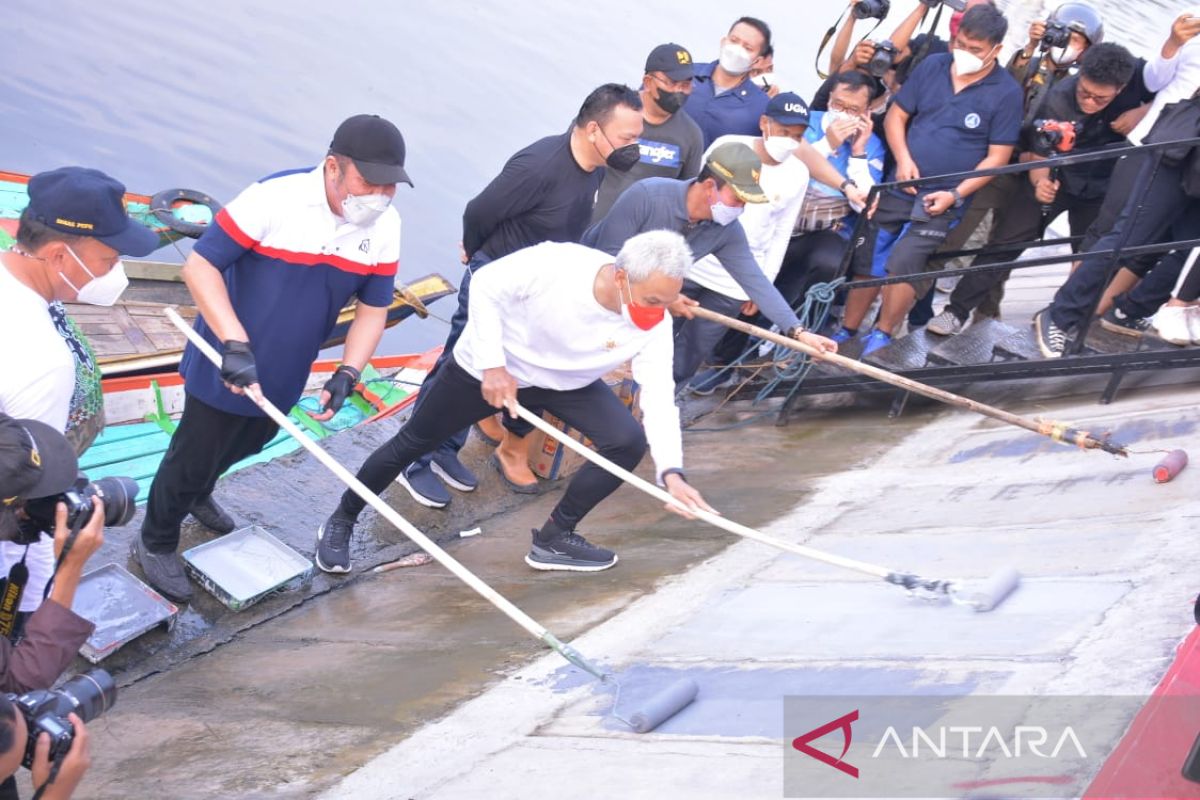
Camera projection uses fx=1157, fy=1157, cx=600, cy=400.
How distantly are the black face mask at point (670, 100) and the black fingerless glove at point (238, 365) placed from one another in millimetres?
3055

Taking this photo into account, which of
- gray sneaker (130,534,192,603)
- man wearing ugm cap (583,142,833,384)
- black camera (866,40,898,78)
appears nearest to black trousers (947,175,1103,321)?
black camera (866,40,898,78)

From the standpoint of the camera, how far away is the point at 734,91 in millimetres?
7453

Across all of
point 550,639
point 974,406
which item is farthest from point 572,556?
point 974,406

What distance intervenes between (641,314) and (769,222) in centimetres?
241

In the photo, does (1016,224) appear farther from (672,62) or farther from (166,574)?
(166,574)

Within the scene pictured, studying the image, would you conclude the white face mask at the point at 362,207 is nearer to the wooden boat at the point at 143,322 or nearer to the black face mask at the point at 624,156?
the black face mask at the point at 624,156

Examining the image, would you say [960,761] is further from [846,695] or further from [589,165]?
[589,165]

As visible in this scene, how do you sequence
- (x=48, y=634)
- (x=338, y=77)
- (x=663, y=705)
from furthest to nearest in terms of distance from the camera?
(x=338, y=77) < (x=663, y=705) < (x=48, y=634)

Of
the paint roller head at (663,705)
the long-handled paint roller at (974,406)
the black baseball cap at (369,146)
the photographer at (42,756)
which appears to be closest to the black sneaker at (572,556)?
the long-handled paint roller at (974,406)

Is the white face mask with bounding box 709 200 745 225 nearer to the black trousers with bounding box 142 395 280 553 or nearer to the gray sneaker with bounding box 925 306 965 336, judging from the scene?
the black trousers with bounding box 142 395 280 553

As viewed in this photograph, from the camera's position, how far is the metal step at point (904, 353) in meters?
7.26

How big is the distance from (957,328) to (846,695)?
4.73m

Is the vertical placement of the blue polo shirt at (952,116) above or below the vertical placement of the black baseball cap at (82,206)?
above

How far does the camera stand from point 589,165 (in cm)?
545
